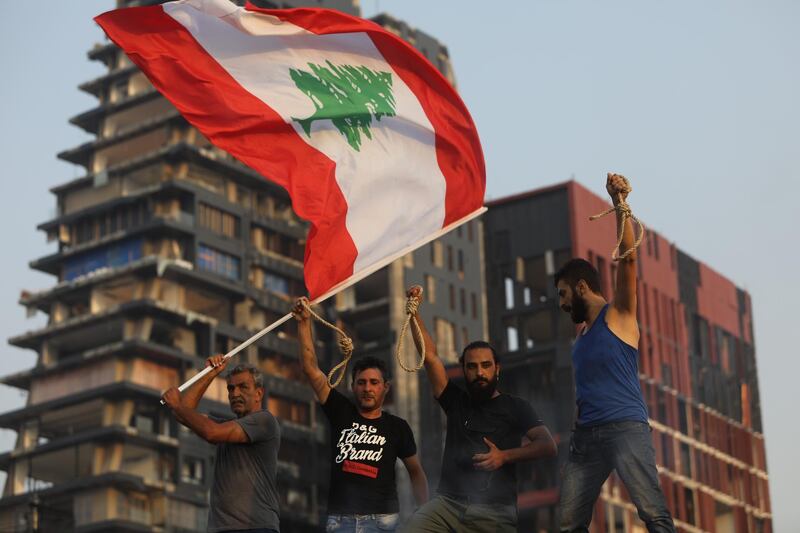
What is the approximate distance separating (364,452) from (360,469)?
142 millimetres

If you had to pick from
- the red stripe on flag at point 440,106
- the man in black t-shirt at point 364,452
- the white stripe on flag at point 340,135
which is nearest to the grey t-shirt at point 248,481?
the man in black t-shirt at point 364,452

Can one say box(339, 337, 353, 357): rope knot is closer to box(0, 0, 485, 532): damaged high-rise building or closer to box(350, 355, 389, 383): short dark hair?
box(350, 355, 389, 383): short dark hair

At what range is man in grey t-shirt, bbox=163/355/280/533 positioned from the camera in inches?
500

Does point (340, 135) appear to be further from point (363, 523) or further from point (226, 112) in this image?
point (363, 523)

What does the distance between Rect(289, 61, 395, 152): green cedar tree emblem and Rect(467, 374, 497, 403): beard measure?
144 inches

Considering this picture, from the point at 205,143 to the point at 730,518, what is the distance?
44309 millimetres

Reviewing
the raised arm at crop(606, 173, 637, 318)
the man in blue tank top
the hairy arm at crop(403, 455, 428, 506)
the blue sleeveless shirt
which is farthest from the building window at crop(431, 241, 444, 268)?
the raised arm at crop(606, 173, 637, 318)

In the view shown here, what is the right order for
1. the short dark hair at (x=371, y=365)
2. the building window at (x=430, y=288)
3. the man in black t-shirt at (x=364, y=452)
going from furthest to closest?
the building window at (x=430, y=288) → the short dark hair at (x=371, y=365) → the man in black t-shirt at (x=364, y=452)

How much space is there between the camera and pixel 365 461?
42.6ft

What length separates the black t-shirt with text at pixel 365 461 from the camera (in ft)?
42.5

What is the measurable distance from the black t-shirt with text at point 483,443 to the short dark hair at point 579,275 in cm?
122

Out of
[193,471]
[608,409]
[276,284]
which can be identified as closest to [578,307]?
[608,409]

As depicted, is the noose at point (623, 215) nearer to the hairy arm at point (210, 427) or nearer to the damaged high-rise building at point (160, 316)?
the hairy arm at point (210, 427)

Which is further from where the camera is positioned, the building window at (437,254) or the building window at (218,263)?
the building window at (437,254)
